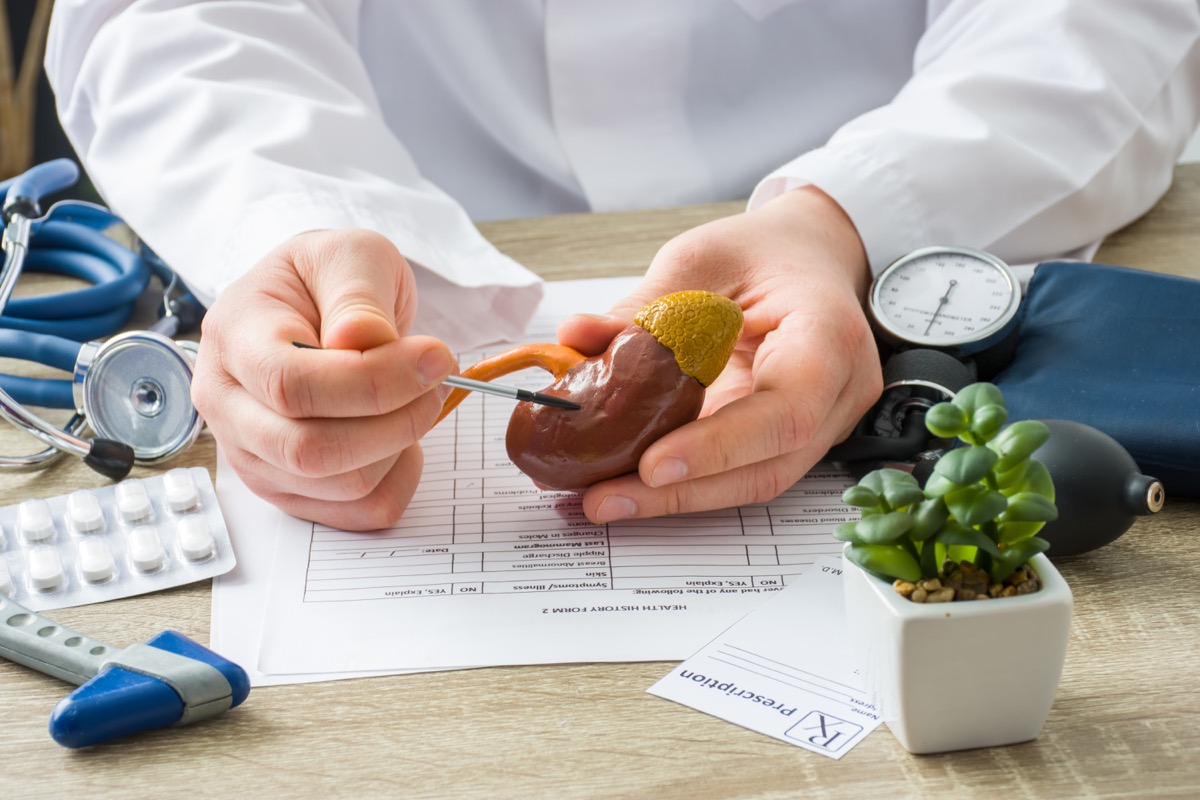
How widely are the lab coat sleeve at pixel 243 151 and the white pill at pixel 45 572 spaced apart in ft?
0.91

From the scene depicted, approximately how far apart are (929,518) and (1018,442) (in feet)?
0.15

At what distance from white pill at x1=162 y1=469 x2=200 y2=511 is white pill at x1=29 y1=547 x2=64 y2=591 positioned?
8 cm

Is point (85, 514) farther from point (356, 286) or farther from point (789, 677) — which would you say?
point (789, 677)

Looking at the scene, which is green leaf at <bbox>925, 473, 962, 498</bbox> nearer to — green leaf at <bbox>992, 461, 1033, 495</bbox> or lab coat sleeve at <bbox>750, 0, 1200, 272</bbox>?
green leaf at <bbox>992, 461, 1033, 495</bbox>

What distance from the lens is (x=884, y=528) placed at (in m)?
0.44

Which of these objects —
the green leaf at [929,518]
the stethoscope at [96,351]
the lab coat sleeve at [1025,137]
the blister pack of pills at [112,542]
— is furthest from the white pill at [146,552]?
the lab coat sleeve at [1025,137]

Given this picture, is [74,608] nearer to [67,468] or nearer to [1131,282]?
[67,468]

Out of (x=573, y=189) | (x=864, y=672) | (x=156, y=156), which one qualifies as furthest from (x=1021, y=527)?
(x=573, y=189)

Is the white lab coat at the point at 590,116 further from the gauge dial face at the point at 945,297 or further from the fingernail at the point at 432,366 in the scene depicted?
the fingernail at the point at 432,366

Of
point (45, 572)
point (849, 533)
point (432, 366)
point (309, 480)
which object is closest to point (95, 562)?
point (45, 572)

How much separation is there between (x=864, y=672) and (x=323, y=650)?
28 cm

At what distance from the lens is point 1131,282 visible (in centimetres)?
80

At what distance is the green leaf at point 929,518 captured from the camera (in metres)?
0.44

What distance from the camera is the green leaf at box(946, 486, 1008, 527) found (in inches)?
17.0
